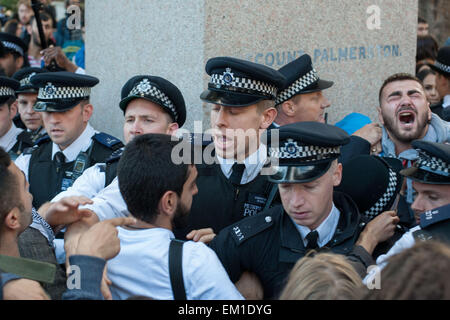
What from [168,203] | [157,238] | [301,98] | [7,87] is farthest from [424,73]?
[157,238]

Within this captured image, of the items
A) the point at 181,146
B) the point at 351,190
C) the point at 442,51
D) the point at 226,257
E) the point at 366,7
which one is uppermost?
the point at 366,7

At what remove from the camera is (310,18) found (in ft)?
16.2

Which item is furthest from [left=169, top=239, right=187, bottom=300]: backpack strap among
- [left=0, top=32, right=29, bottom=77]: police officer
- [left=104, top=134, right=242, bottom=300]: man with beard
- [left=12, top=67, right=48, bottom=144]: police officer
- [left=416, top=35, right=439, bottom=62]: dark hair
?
[left=416, top=35, right=439, bottom=62]: dark hair

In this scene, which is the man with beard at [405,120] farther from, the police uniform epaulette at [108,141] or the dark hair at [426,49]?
the dark hair at [426,49]

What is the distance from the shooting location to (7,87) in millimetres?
5352

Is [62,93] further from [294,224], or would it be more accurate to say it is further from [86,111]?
[294,224]

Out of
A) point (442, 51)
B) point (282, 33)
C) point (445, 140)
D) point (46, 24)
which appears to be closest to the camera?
point (445, 140)

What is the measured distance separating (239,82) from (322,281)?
1.89 meters

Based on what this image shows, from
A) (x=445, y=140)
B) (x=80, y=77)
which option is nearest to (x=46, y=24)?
(x=80, y=77)

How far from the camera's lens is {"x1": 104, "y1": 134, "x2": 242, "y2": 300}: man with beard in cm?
254

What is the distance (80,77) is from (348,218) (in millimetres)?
2402

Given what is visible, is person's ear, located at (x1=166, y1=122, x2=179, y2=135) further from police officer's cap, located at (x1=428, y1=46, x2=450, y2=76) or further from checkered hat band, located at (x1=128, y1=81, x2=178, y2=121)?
police officer's cap, located at (x1=428, y1=46, x2=450, y2=76)

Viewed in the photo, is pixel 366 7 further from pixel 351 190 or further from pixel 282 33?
pixel 351 190

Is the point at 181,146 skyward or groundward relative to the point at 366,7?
groundward
